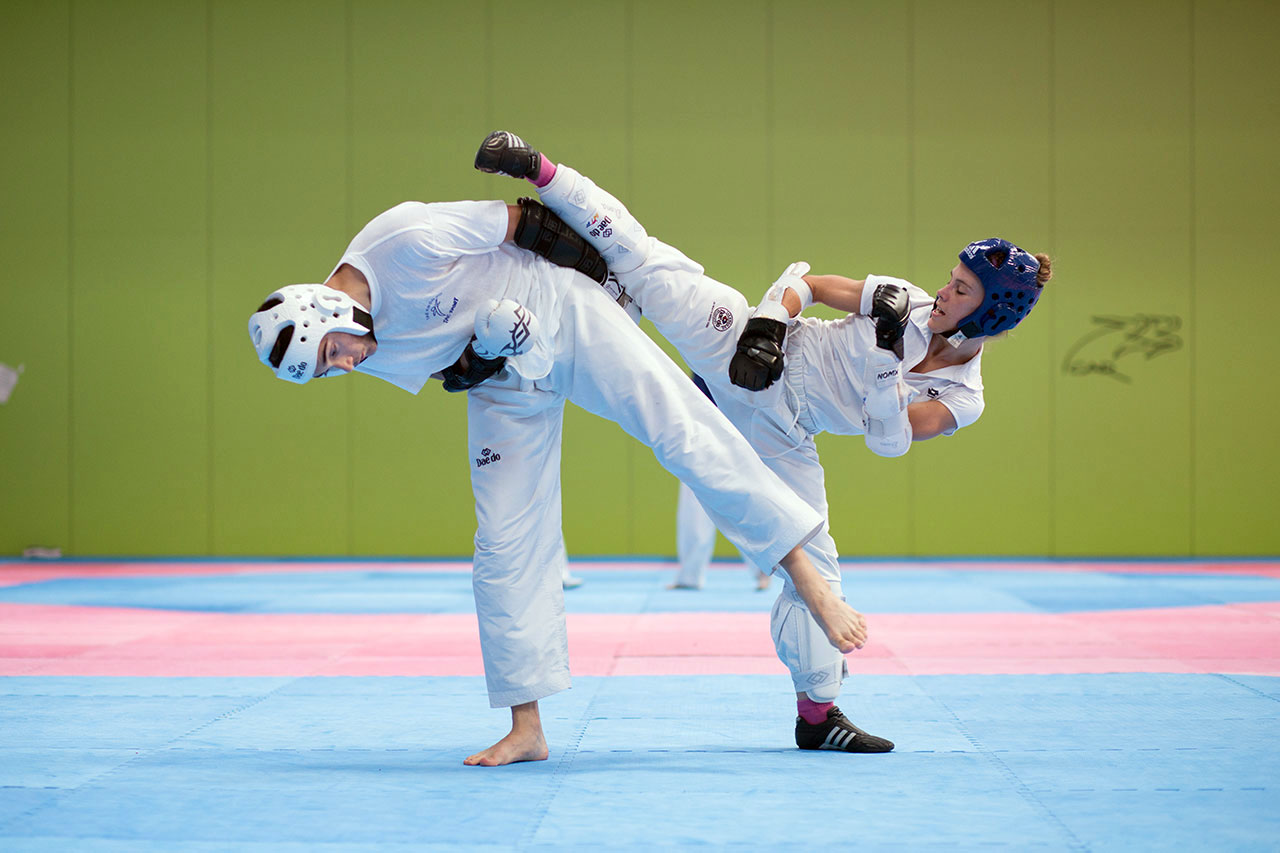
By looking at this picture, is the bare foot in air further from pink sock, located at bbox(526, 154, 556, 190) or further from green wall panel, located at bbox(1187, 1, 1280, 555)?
green wall panel, located at bbox(1187, 1, 1280, 555)

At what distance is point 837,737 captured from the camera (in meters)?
3.54

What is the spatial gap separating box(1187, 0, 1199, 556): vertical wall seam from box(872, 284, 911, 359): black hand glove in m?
9.49

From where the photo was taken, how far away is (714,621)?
681 cm

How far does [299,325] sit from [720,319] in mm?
1279

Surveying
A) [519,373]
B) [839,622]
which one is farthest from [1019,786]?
[519,373]

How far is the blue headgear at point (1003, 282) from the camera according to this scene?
343 centimetres

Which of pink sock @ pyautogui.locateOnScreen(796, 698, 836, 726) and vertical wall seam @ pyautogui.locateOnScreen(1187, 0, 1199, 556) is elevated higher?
vertical wall seam @ pyautogui.locateOnScreen(1187, 0, 1199, 556)

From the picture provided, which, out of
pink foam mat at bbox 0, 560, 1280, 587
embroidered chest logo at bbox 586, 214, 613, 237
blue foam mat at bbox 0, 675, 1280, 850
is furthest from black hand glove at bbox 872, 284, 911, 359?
pink foam mat at bbox 0, 560, 1280, 587

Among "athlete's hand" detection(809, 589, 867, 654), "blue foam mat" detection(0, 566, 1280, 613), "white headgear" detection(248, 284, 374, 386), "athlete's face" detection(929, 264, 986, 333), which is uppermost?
"athlete's face" detection(929, 264, 986, 333)

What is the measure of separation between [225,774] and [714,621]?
396 cm

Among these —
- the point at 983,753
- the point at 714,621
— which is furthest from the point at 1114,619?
the point at 983,753

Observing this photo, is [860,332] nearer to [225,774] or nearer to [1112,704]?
[1112,704]

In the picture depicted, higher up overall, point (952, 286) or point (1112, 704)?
point (952, 286)

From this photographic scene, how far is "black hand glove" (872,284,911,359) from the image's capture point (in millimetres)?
3453
